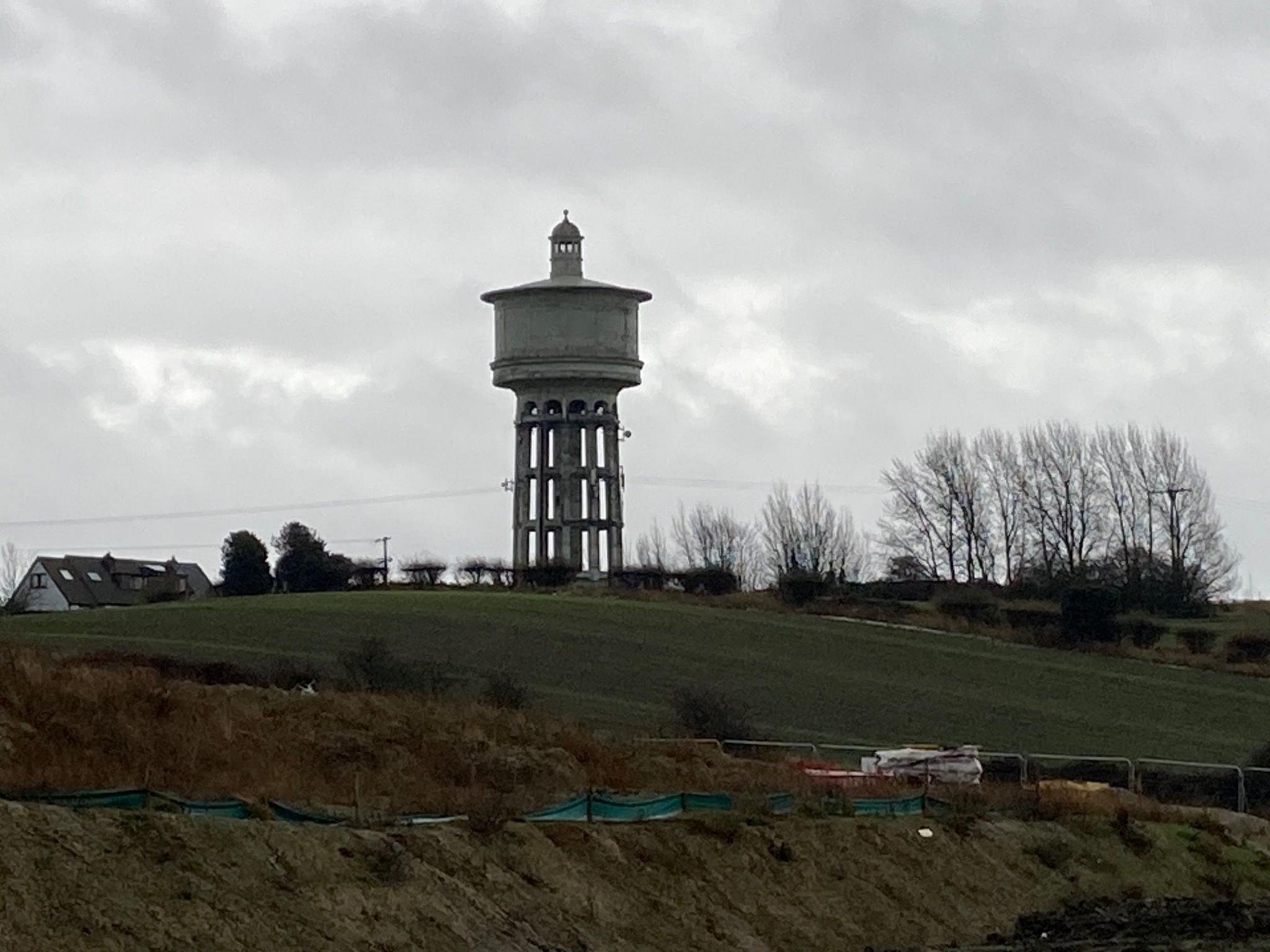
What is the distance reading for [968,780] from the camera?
143ft

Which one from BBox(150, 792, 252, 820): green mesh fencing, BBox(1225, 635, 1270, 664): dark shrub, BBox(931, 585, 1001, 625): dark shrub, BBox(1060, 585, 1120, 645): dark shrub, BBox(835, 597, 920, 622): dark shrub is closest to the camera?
BBox(150, 792, 252, 820): green mesh fencing

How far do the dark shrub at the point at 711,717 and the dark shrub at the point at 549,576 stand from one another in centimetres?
2710

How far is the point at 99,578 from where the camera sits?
4392 inches

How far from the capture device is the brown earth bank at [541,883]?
21875 mm

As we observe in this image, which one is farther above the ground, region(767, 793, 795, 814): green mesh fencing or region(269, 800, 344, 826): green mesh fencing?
region(269, 800, 344, 826): green mesh fencing

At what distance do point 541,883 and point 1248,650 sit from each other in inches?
2099

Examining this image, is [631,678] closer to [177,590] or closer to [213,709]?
[213,709]

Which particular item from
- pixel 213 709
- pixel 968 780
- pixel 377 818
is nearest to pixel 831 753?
pixel 968 780

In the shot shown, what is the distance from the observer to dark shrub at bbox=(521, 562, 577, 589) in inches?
3290

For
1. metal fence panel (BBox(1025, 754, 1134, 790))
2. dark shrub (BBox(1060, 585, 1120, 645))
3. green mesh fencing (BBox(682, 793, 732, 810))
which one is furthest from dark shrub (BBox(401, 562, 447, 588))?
green mesh fencing (BBox(682, 793, 732, 810))

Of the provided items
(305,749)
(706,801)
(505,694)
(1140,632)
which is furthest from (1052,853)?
(1140,632)

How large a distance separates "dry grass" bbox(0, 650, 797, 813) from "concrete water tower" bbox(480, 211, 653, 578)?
41.3 meters

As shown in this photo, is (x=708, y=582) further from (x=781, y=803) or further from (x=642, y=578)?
(x=781, y=803)

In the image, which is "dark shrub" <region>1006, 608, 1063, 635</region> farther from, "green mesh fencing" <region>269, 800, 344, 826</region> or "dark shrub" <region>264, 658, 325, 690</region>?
"green mesh fencing" <region>269, 800, 344, 826</region>
